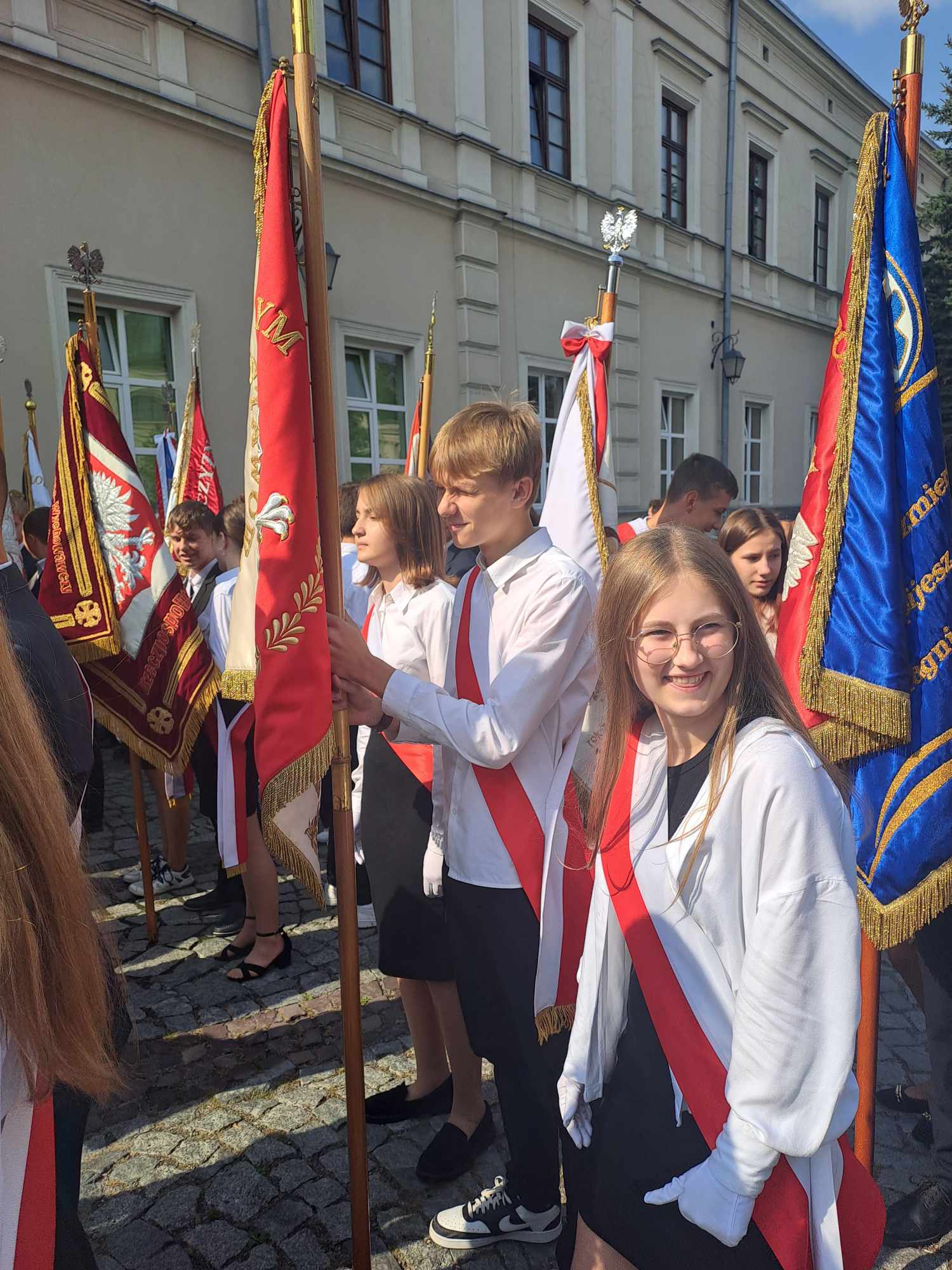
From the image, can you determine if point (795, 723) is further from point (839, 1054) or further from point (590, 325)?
point (590, 325)

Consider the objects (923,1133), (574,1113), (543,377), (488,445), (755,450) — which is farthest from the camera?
(755,450)

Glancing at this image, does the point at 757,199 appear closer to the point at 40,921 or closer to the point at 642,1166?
the point at 642,1166

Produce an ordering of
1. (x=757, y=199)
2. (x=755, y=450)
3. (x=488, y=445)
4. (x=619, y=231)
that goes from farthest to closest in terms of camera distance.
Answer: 1. (x=755, y=450)
2. (x=757, y=199)
3. (x=619, y=231)
4. (x=488, y=445)

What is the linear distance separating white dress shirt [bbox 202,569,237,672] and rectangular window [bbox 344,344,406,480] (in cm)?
537

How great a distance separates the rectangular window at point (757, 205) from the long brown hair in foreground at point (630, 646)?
15735mm

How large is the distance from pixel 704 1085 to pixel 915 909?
2.84 ft

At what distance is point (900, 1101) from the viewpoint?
2.56 meters

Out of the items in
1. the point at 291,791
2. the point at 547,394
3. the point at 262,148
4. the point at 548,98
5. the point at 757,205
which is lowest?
the point at 291,791

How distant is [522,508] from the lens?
206cm

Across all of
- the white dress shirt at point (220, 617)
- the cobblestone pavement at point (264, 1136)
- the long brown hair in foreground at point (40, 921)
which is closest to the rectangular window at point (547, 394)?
the white dress shirt at point (220, 617)

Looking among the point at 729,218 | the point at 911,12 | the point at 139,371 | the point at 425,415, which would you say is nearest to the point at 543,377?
the point at 729,218

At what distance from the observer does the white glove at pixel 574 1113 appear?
1.50 meters

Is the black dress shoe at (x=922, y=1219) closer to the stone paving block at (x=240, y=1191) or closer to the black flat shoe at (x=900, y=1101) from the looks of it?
the black flat shoe at (x=900, y=1101)

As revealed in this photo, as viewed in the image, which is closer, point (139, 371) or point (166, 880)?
point (166, 880)
